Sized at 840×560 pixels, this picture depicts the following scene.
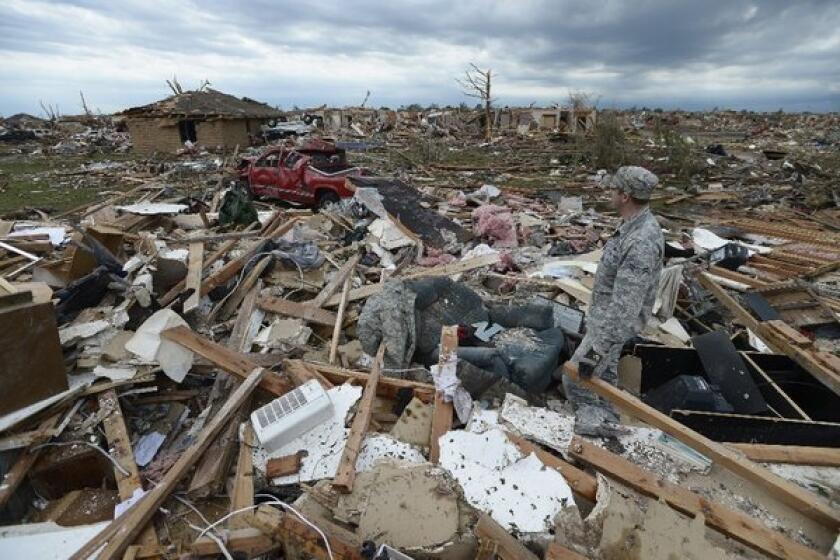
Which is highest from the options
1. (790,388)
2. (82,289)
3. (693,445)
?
(82,289)

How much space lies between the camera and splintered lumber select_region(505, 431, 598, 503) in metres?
3.06

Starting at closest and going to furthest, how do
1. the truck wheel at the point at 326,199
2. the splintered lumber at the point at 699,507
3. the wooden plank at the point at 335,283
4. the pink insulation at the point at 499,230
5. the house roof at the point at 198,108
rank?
the splintered lumber at the point at 699,507 < the wooden plank at the point at 335,283 < the pink insulation at the point at 499,230 < the truck wheel at the point at 326,199 < the house roof at the point at 198,108

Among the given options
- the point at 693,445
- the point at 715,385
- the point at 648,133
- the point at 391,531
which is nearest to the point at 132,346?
the point at 391,531

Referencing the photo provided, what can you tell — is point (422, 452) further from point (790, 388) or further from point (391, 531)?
point (790, 388)

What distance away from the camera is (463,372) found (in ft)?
12.9

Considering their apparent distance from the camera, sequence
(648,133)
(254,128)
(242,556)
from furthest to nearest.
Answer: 1. (648,133)
2. (254,128)
3. (242,556)

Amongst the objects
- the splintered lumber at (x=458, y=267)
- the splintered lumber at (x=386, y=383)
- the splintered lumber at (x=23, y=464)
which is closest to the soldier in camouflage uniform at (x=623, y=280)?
the splintered lumber at (x=386, y=383)

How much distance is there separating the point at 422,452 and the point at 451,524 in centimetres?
106

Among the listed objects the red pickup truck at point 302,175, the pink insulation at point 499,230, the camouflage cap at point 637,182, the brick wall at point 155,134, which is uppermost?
the brick wall at point 155,134

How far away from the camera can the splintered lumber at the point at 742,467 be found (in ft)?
9.66

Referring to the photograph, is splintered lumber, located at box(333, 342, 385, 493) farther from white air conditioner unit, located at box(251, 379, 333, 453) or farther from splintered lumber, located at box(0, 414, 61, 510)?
splintered lumber, located at box(0, 414, 61, 510)

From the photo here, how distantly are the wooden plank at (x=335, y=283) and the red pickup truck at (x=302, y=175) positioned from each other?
412 centimetres

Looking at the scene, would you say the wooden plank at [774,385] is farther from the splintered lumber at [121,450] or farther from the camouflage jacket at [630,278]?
the splintered lumber at [121,450]

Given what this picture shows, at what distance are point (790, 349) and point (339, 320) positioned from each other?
184 inches
